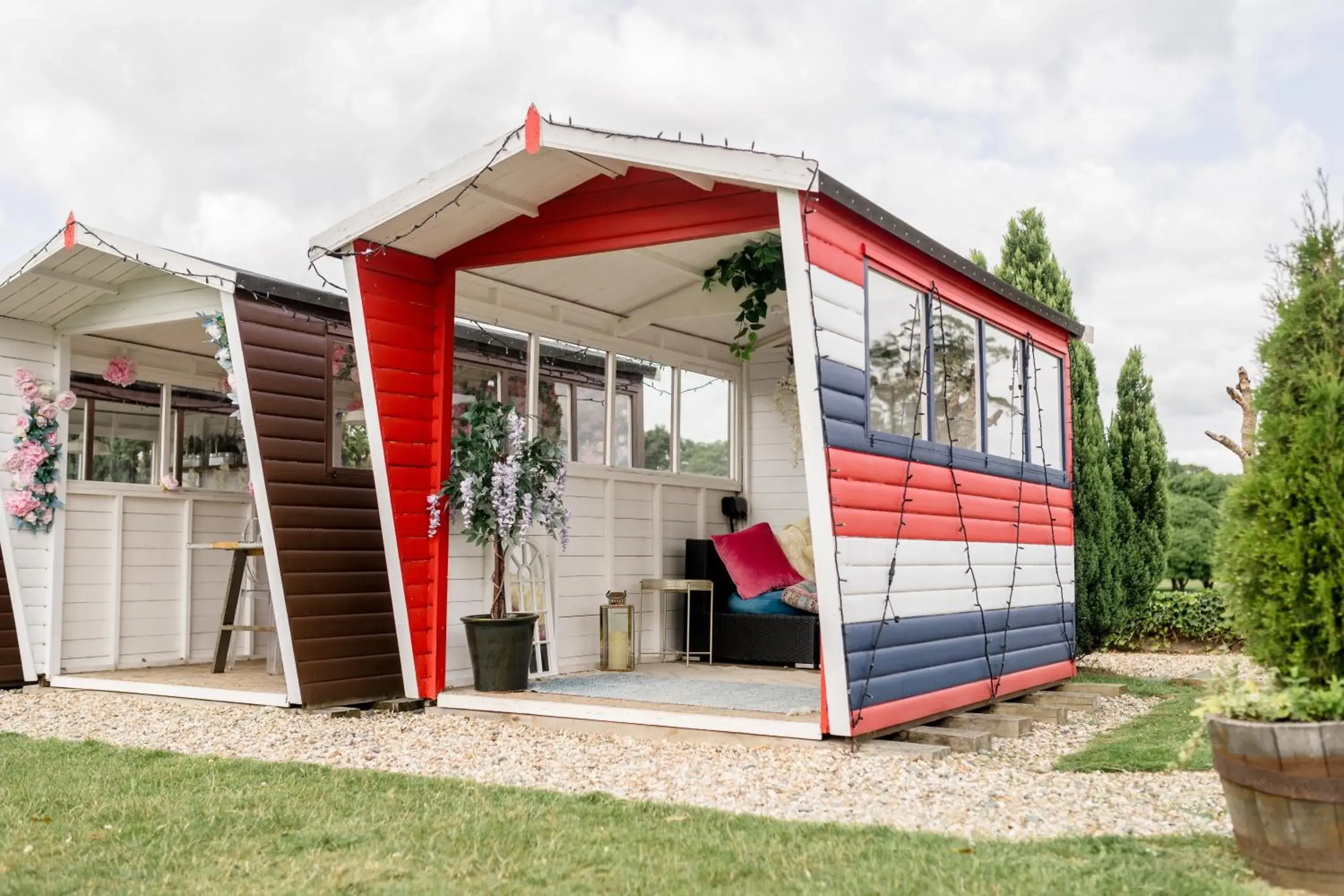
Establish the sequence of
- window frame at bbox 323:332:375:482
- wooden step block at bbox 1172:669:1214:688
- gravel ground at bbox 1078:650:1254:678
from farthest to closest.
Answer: gravel ground at bbox 1078:650:1254:678 → wooden step block at bbox 1172:669:1214:688 → window frame at bbox 323:332:375:482

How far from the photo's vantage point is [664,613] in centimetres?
868

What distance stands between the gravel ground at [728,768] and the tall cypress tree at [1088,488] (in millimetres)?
2829

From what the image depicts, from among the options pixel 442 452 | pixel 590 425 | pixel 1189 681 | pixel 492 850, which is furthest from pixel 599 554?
pixel 1189 681

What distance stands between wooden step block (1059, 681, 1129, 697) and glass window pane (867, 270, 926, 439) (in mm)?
3018

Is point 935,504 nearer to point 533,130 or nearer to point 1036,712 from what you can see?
point 1036,712

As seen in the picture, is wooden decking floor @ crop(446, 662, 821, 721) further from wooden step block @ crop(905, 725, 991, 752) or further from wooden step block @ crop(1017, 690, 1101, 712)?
wooden step block @ crop(1017, 690, 1101, 712)

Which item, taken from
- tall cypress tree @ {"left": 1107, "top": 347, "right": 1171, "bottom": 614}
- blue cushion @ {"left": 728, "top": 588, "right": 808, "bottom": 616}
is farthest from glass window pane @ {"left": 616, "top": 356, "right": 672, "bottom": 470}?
tall cypress tree @ {"left": 1107, "top": 347, "right": 1171, "bottom": 614}

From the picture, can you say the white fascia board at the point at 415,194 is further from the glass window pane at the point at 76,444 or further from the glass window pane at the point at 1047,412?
the glass window pane at the point at 1047,412

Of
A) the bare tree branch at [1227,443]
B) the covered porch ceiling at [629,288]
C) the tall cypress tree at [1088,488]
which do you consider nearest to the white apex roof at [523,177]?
the covered porch ceiling at [629,288]

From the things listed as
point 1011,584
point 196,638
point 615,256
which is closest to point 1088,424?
point 1011,584

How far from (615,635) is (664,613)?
761 mm

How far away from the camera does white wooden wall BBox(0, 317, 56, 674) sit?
8.07m

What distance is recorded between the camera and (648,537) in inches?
338

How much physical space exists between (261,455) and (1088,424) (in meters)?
6.49
